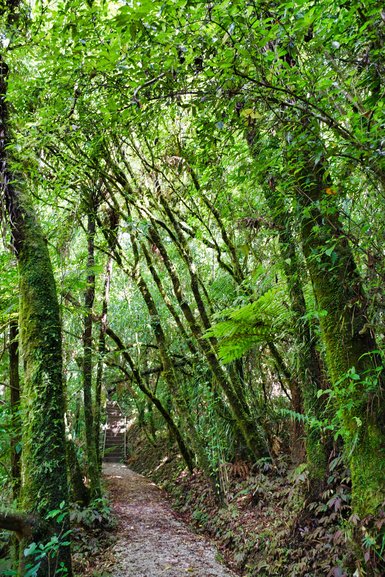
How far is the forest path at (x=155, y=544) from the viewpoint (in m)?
4.88

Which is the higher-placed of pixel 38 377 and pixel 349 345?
pixel 38 377

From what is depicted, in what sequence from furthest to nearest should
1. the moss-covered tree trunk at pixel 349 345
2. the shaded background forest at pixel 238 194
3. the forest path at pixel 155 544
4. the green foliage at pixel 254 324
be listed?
the forest path at pixel 155 544
the green foliage at pixel 254 324
the moss-covered tree trunk at pixel 349 345
the shaded background forest at pixel 238 194

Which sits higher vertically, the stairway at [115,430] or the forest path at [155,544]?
the stairway at [115,430]

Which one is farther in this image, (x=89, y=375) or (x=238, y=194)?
(x=89, y=375)

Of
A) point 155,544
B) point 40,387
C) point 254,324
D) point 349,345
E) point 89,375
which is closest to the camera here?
point 349,345

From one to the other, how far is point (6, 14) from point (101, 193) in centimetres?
392

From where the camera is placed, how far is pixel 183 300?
7.86 m

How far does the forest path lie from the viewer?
488cm

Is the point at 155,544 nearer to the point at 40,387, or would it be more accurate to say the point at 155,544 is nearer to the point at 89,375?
the point at 89,375

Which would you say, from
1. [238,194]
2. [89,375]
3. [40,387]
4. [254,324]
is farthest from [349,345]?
[89,375]

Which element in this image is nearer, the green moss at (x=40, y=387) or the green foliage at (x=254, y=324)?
the green moss at (x=40, y=387)

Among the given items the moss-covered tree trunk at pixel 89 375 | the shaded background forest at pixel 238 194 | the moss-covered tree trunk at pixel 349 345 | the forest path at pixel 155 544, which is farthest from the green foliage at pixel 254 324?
the moss-covered tree trunk at pixel 89 375

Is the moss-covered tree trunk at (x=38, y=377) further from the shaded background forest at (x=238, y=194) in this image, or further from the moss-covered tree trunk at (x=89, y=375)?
the moss-covered tree trunk at (x=89, y=375)

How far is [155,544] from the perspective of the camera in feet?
19.4
